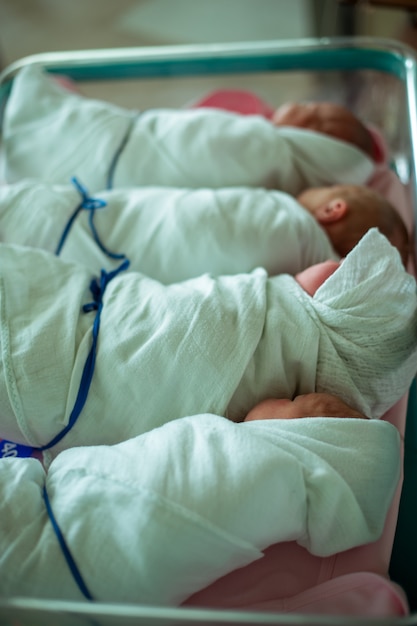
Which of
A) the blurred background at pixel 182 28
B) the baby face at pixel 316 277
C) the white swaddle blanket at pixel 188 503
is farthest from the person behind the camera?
the blurred background at pixel 182 28

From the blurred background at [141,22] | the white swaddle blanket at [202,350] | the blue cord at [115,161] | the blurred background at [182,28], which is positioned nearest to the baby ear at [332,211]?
the white swaddle blanket at [202,350]

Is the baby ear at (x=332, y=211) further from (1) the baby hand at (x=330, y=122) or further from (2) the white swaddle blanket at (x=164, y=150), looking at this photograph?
(1) the baby hand at (x=330, y=122)

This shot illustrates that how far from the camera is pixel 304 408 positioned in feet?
2.52

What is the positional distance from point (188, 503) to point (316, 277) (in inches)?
14.3

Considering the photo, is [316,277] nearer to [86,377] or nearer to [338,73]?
[86,377]

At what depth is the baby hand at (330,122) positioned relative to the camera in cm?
130

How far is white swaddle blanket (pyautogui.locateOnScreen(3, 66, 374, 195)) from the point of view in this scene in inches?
47.2

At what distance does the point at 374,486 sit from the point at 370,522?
4 centimetres

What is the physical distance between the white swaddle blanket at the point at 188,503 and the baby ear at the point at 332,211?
0.43 meters

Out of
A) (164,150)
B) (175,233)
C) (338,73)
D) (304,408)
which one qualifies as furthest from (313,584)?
(338,73)

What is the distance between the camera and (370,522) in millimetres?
705

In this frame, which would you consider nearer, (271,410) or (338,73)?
(271,410)

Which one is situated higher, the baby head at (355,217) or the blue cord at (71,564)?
the baby head at (355,217)

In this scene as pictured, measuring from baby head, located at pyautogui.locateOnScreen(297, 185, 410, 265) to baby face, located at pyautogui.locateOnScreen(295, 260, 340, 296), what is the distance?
0.18m
